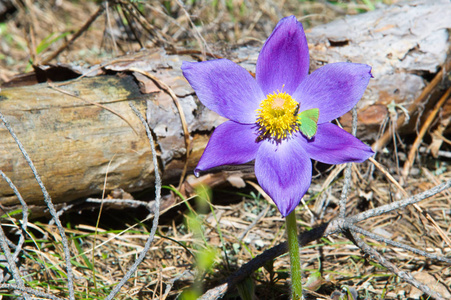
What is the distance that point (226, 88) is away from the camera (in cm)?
137

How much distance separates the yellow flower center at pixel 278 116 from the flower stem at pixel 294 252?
293 millimetres

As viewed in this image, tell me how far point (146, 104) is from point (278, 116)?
66 centimetres

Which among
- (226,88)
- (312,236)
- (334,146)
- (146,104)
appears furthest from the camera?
(146,104)

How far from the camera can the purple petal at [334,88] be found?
1.26m

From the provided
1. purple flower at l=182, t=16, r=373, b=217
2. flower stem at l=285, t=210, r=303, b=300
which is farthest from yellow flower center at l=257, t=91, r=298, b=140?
flower stem at l=285, t=210, r=303, b=300

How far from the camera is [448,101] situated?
2074 mm

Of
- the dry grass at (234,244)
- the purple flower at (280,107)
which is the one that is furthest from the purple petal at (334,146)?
the dry grass at (234,244)

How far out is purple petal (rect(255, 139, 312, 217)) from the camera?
1153 millimetres

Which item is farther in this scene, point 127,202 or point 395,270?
point 127,202

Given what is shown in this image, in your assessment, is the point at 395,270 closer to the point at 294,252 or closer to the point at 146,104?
the point at 294,252

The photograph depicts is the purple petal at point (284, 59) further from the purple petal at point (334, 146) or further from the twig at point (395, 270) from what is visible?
the twig at point (395, 270)

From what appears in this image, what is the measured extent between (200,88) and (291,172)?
1.32ft

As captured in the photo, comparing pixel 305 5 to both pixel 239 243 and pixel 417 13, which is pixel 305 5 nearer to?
pixel 417 13

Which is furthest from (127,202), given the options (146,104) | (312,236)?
(312,236)
